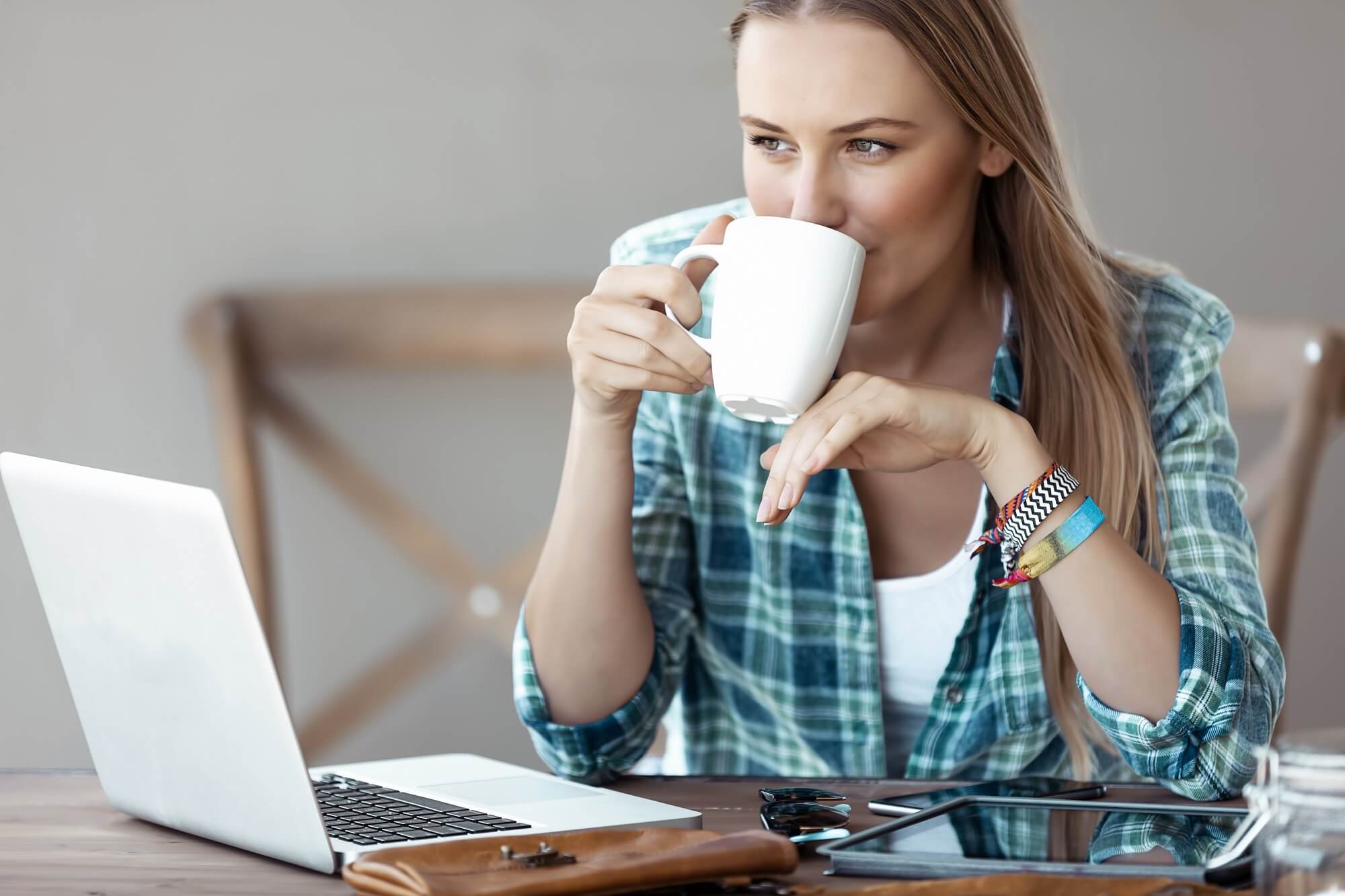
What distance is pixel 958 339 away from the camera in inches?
47.2

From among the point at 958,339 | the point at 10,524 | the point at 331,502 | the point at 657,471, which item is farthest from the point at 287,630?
the point at 958,339

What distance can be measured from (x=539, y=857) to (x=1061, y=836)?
0.81 feet

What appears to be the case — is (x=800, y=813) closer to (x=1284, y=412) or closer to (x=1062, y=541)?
(x=1062, y=541)

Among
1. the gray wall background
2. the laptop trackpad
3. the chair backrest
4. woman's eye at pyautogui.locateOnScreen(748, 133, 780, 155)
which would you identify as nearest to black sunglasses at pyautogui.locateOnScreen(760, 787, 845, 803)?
the laptop trackpad

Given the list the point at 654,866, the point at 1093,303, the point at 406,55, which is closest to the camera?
the point at 654,866

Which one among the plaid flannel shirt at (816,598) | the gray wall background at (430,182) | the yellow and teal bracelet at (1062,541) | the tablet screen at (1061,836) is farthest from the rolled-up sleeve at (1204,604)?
the gray wall background at (430,182)

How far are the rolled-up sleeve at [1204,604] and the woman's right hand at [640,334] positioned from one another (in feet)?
1.20

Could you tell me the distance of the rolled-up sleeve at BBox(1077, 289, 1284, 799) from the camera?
86 cm

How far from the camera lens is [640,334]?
0.86 meters

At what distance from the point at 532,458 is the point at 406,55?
0.68 m

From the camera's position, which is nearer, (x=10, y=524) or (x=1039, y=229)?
(x=1039, y=229)

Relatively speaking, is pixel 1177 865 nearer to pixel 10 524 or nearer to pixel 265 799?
pixel 265 799

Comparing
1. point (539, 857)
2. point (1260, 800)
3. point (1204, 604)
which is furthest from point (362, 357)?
point (1260, 800)

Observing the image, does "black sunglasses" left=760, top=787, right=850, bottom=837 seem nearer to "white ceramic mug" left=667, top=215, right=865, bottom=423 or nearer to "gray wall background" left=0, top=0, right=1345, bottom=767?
"white ceramic mug" left=667, top=215, right=865, bottom=423
